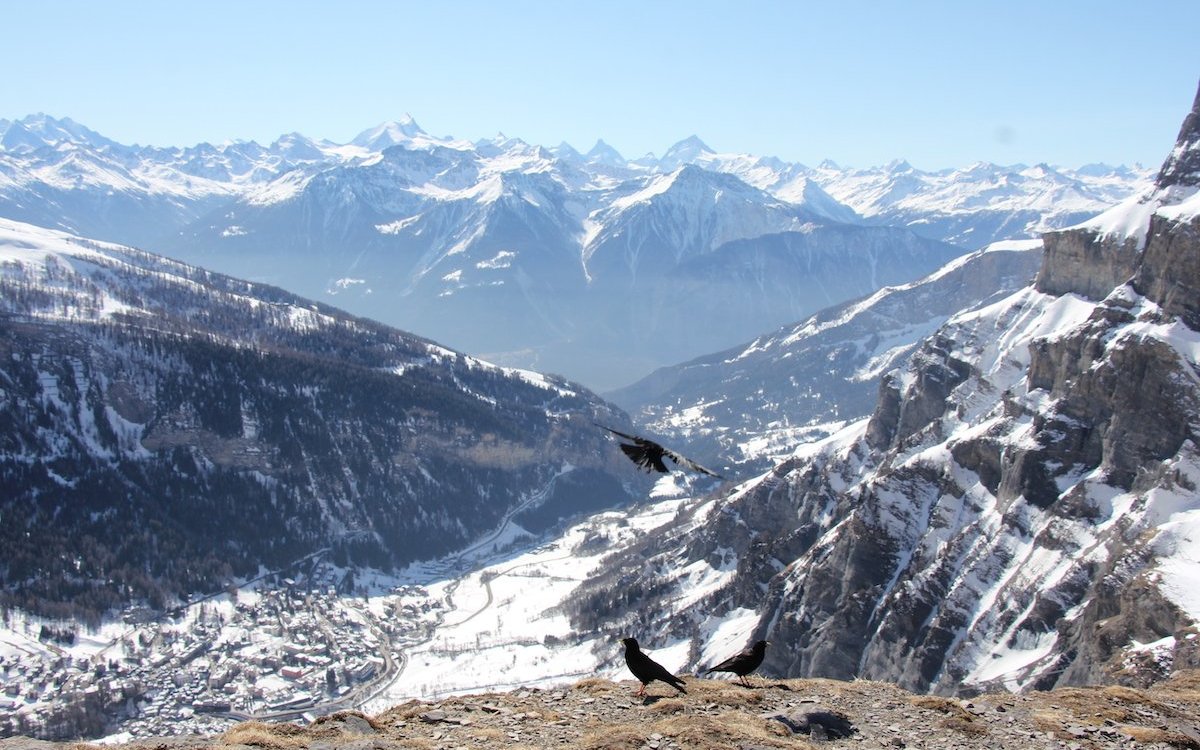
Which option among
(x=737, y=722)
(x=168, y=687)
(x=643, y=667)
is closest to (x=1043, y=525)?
(x=643, y=667)

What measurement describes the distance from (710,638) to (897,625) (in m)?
41.4

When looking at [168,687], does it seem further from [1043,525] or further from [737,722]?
[737,722]

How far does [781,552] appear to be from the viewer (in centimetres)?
18100

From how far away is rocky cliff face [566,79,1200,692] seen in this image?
106875 millimetres

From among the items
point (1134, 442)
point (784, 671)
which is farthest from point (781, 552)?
point (1134, 442)

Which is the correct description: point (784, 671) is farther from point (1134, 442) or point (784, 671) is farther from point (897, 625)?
point (1134, 442)

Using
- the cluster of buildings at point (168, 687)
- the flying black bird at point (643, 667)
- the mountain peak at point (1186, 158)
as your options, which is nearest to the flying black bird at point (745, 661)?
the flying black bird at point (643, 667)

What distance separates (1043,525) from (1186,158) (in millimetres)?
76452

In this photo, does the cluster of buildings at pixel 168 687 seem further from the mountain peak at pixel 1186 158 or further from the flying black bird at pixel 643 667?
the mountain peak at pixel 1186 158

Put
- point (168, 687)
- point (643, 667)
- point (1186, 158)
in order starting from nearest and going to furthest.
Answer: point (643, 667)
point (1186, 158)
point (168, 687)

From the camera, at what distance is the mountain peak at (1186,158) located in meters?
163

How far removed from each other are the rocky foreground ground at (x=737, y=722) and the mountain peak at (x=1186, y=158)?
145m

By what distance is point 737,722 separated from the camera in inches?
1407

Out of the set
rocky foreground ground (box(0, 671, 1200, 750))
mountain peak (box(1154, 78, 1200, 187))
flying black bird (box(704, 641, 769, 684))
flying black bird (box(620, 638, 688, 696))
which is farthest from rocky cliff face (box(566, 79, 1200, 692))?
flying black bird (box(620, 638, 688, 696))
